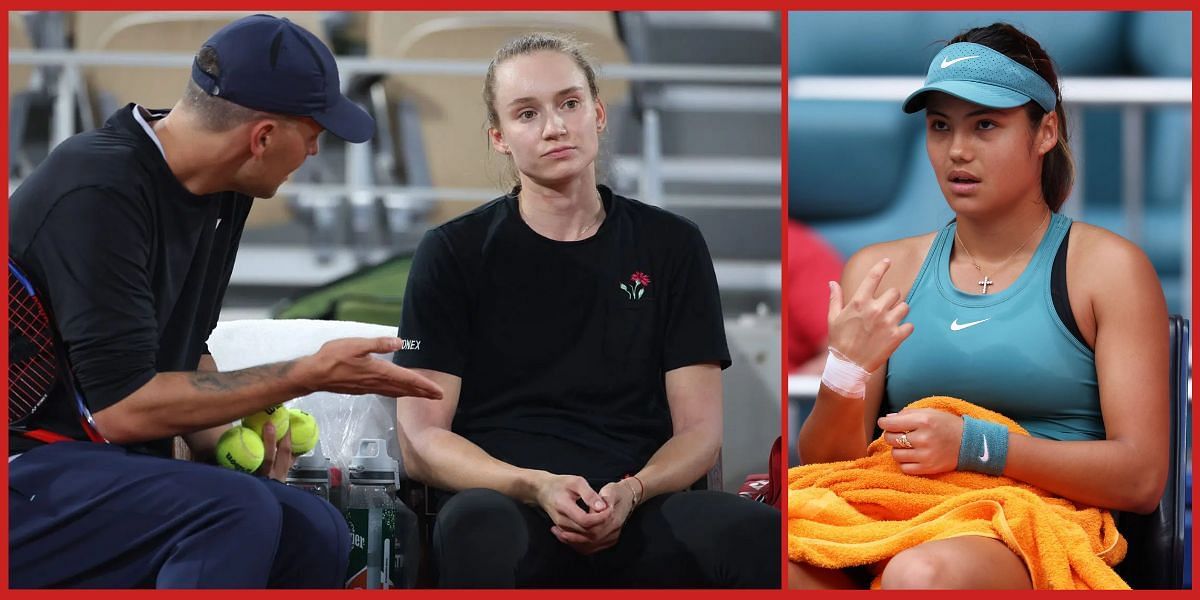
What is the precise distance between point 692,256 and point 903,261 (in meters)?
0.45

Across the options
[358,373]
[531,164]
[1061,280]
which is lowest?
[358,373]

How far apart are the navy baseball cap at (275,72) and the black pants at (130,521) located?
507 millimetres

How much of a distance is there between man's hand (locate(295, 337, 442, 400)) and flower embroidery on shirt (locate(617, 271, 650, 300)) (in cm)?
41

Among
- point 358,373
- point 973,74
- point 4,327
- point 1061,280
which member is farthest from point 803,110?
point 4,327

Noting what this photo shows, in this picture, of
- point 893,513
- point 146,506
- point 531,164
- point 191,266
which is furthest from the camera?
point 531,164

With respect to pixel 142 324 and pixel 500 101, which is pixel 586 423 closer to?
pixel 500 101

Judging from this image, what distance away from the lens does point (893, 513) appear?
55.4 inches

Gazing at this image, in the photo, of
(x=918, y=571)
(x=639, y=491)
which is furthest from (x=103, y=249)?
(x=918, y=571)

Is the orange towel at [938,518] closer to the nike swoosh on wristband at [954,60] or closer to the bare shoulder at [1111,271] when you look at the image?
the bare shoulder at [1111,271]

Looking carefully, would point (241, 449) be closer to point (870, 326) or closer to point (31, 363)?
point (31, 363)

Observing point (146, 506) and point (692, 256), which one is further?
point (692, 256)

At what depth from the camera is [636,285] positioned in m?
1.90

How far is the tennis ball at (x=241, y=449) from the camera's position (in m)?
1.82

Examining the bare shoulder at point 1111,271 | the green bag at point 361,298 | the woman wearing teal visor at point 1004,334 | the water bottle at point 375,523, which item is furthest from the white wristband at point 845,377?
the green bag at point 361,298
